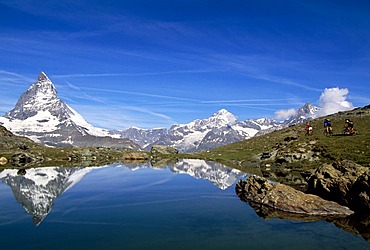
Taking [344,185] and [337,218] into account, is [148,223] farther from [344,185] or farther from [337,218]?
[344,185]

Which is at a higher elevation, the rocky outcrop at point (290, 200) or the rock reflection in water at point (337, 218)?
the rocky outcrop at point (290, 200)

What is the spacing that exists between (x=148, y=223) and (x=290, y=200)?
19.5 m

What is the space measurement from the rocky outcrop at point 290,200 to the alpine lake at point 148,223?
2910 millimetres

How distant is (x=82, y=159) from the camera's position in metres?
159

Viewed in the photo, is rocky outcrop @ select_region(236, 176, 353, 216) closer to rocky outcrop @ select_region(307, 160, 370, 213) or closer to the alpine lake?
the alpine lake

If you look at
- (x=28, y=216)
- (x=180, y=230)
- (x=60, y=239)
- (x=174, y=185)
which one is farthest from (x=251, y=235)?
(x=174, y=185)

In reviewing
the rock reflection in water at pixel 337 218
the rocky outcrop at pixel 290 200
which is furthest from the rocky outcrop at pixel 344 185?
the rock reflection in water at pixel 337 218

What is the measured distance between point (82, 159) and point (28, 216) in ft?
390

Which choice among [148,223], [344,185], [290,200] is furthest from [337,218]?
[148,223]

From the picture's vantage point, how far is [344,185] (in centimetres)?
4916

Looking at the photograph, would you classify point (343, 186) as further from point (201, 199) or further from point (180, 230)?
point (180, 230)

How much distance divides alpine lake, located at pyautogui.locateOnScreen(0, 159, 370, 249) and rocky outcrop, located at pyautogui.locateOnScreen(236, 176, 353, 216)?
Result: 115 inches

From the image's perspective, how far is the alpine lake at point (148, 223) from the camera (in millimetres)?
32594

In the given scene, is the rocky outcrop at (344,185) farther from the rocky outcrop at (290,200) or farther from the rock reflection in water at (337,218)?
the rock reflection in water at (337,218)
